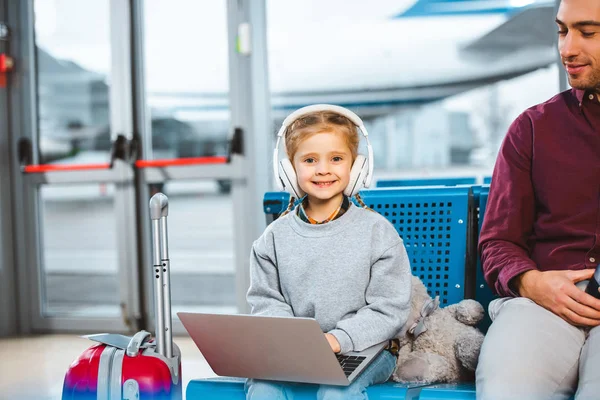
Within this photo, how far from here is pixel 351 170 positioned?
177cm

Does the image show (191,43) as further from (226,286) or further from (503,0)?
(226,286)

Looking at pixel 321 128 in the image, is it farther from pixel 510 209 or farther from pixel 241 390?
pixel 241 390

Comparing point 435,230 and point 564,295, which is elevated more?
point 435,230

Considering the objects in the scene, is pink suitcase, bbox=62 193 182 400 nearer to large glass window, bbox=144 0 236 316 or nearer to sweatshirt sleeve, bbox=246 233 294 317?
sweatshirt sleeve, bbox=246 233 294 317

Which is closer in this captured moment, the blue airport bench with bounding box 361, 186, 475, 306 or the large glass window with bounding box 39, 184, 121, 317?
the blue airport bench with bounding box 361, 186, 475, 306

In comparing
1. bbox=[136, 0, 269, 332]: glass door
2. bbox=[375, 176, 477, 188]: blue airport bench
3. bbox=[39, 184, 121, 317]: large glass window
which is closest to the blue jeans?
bbox=[375, 176, 477, 188]: blue airport bench

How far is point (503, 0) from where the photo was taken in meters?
4.20

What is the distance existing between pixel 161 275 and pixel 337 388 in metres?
0.50

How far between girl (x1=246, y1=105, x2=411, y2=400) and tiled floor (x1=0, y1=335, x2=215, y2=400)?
4.24 ft

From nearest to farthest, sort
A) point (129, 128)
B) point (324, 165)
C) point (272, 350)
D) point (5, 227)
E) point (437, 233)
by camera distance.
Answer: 1. point (272, 350)
2. point (324, 165)
3. point (437, 233)
4. point (129, 128)
5. point (5, 227)

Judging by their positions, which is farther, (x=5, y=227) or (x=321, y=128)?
(x=5, y=227)

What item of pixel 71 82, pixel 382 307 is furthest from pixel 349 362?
pixel 71 82

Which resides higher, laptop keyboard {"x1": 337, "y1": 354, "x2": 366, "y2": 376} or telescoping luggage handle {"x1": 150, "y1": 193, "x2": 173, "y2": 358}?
telescoping luggage handle {"x1": 150, "y1": 193, "x2": 173, "y2": 358}

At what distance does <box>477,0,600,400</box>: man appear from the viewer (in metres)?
1.49
